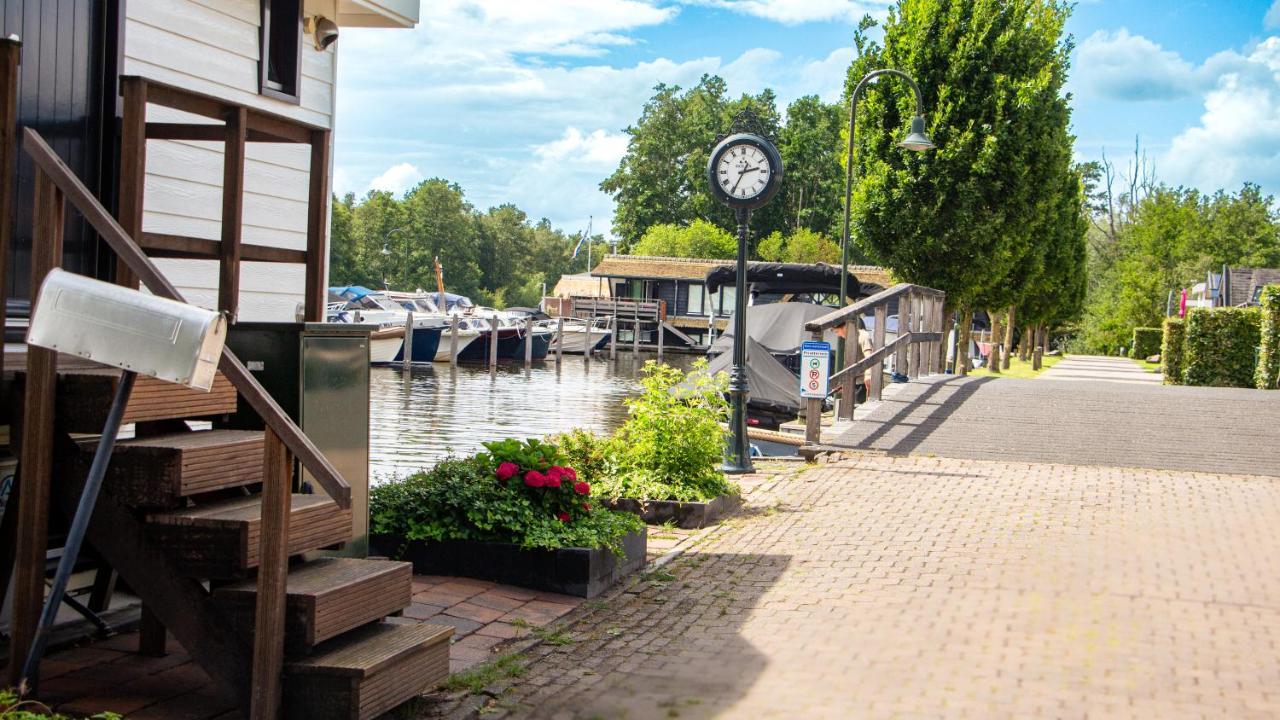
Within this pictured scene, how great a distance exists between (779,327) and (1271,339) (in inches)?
369

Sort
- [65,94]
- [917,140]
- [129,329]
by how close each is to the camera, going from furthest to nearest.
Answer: [917,140] → [65,94] → [129,329]

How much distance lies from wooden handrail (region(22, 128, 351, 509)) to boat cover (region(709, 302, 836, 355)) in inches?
794

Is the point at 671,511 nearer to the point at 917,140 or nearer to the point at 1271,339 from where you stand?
the point at 917,140

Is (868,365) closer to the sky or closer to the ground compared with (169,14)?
closer to the ground

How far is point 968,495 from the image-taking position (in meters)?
9.91

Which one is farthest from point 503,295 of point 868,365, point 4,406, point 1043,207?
point 4,406

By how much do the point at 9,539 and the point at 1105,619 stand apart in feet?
16.6

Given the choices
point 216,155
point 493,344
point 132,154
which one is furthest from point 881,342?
point 493,344

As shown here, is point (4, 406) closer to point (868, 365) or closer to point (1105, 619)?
point (1105, 619)

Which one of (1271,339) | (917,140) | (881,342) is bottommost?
(881,342)

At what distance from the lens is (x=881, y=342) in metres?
15.3

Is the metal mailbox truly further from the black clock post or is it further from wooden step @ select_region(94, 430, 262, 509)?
the black clock post

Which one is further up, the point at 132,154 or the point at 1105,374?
the point at 132,154

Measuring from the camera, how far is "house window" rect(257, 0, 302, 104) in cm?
711
